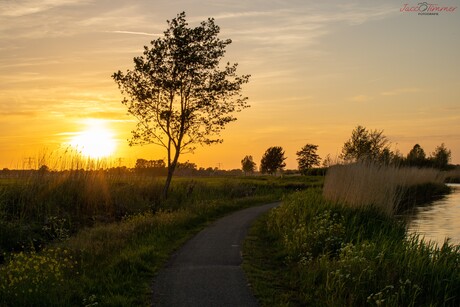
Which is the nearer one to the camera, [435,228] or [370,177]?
[370,177]

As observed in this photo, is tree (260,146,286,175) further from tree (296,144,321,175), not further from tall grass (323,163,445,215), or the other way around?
tall grass (323,163,445,215)

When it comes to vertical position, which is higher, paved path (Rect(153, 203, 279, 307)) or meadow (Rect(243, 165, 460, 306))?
meadow (Rect(243, 165, 460, 306))

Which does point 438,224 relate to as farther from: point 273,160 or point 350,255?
point 273,160

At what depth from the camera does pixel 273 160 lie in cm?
11588

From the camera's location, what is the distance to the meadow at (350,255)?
10.0m

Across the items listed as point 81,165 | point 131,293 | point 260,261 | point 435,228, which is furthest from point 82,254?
point 435,228

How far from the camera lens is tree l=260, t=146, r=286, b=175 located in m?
116

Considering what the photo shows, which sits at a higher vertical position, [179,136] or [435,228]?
[179,136]

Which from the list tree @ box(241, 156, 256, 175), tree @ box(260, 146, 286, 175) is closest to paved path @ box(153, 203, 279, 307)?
tree @ box(260, 146, 286, 175)

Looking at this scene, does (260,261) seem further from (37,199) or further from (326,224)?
(37,199)

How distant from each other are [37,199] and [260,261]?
12.7 meters

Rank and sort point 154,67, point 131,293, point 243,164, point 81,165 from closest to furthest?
1. point 131,293
2. point 81,165
3. point 154,67
4. point 243,164

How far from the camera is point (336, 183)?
2078 centimetres

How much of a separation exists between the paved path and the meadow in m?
0.44
